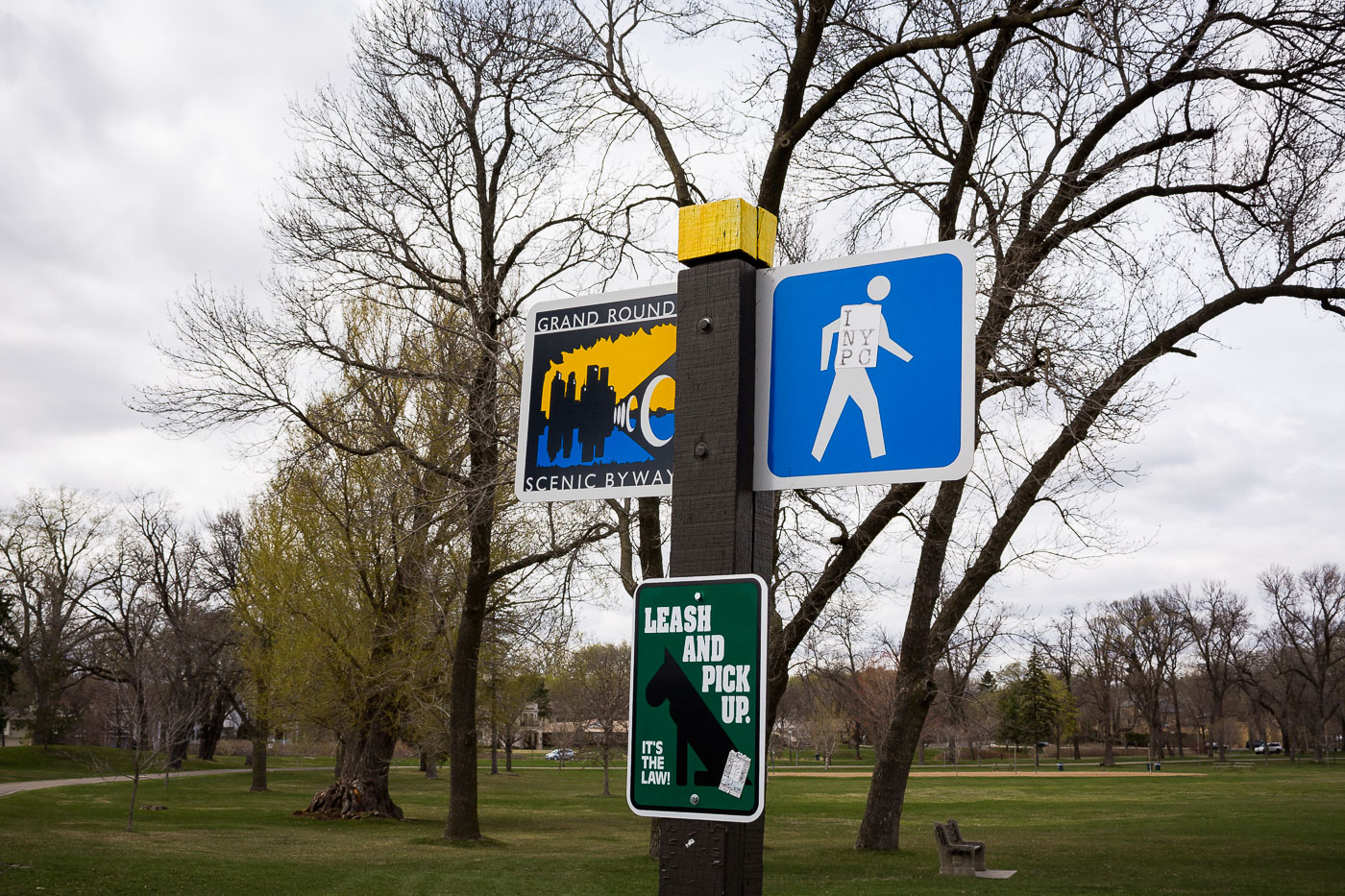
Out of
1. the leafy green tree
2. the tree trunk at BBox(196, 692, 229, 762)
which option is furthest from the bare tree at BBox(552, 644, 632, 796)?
the leafy green tree

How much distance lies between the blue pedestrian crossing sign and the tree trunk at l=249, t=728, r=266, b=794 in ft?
145

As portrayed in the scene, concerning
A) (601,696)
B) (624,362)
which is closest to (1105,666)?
(601,696)

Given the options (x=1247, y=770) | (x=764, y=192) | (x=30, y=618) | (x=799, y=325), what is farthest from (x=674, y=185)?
(x=1247, y=770)

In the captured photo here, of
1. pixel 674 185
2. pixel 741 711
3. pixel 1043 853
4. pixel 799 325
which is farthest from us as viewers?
pixel 1043 853

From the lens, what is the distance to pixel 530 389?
116 inches

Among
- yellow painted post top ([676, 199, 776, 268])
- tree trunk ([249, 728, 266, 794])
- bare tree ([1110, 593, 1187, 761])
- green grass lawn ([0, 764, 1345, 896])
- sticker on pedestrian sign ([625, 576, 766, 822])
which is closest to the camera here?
sticker on pedestrian sign ([625, 576, 766, 822])

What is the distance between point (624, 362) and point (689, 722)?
3.19 ft

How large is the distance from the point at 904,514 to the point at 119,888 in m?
12.0

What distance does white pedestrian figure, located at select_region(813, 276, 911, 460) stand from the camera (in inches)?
94.3

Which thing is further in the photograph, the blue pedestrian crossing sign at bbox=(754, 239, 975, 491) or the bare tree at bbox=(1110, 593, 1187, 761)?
the bare tree at bbox=(1110, 593, 1187, 761)

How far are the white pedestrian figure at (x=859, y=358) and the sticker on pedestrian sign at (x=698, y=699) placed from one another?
406 millimetres

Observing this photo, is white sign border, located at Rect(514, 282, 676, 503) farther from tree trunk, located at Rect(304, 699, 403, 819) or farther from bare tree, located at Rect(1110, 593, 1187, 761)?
bare tree, located at Rect(1110, 593, 1187, 761)

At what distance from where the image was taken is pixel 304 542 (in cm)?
2927

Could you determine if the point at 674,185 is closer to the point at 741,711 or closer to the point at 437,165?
the point at 437,165
